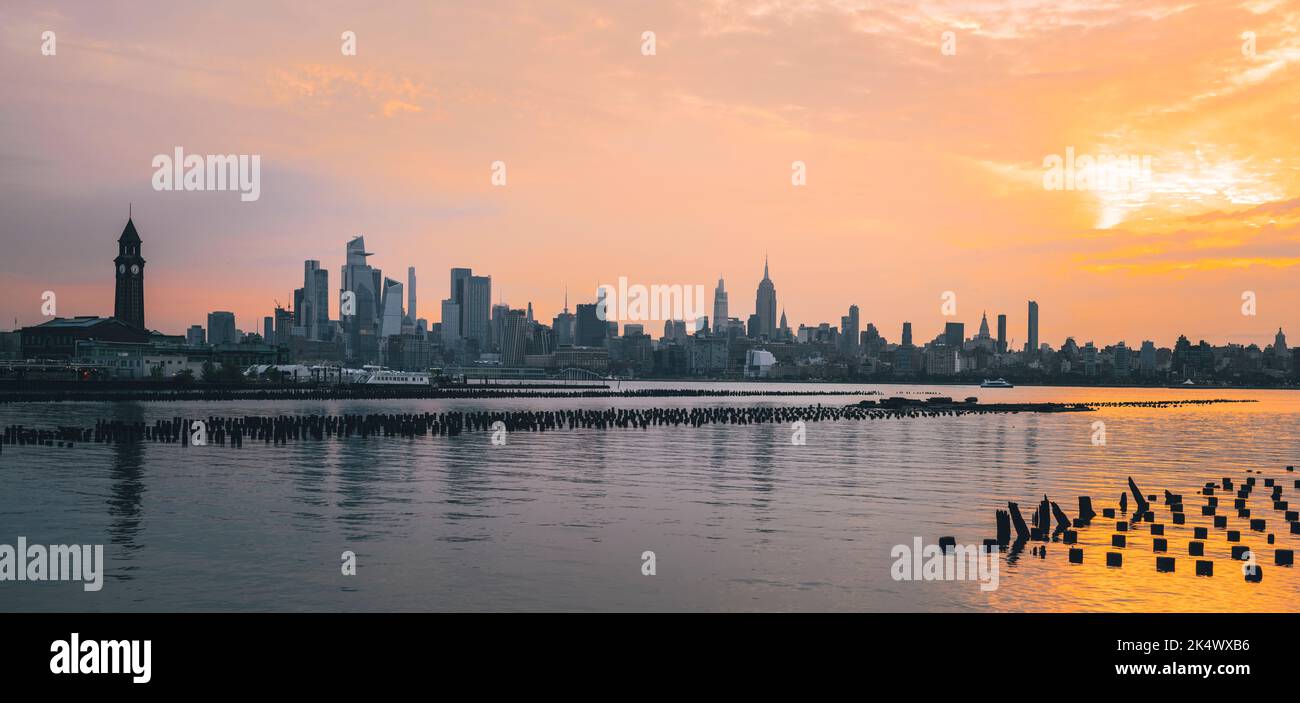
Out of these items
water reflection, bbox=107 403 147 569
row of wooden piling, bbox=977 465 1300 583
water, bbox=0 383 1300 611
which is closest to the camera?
water, bbox=0 383 1300 611

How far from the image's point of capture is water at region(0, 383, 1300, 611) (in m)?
23.2

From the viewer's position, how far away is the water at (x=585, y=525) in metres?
23.2

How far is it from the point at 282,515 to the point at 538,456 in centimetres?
2685

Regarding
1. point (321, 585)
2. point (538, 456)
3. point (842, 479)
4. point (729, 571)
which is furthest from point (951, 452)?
point (321, 585)

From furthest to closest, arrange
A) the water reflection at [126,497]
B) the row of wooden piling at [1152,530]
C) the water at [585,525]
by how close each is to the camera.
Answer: the water reflection at [126,497], the row of wooden piling at [1152,530], the water at [585,525]

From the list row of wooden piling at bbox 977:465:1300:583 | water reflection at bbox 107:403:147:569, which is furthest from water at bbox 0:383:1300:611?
row of wooden piling at bbox 977:465:1300:583

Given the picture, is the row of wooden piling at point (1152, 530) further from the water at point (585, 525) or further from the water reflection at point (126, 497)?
the water reflection at point (126, 497)

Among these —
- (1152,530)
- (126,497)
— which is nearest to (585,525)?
(1152,530)

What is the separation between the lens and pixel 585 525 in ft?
111

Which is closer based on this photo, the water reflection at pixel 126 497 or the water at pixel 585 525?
the water at pixel 585 525

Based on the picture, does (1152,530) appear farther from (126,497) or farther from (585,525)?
(126,497)

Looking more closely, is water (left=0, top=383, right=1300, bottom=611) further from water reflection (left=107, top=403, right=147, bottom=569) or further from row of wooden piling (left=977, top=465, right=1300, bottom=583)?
row of wooden piling (left=977, top=465, right=1300, bottom=583)

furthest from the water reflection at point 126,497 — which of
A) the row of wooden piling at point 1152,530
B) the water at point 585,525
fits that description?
the row of wooden piling at point 1152,530
